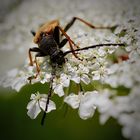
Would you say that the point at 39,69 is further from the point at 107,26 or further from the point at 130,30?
the point at 107,26

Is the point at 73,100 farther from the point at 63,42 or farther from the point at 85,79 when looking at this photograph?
the point at 63,42

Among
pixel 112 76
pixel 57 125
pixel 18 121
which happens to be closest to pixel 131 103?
pixel 112 76

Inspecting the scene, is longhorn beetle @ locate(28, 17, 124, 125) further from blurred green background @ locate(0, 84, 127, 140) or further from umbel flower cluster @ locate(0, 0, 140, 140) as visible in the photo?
blurred green background @ locate(0, 84, 127, 140)

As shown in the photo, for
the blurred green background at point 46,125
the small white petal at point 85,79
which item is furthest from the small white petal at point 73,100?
the blurred green background at point 46,125

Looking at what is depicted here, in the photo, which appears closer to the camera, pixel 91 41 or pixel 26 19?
pixel 91 41

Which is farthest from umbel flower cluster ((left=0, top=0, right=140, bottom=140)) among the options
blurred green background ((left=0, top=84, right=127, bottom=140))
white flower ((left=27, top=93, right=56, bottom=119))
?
blurred green background ((left=0, top=84, right=127, bottom=140))

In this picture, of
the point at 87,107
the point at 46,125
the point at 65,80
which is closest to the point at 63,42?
the point at 65,80

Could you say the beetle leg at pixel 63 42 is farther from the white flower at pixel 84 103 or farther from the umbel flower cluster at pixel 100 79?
the white flower at pixel 84 103
